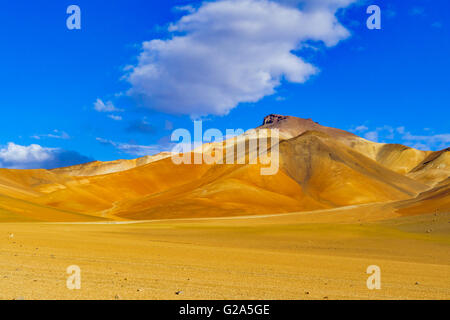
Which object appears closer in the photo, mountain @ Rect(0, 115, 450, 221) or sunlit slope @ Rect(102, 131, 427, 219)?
mountain @ Rect(0, 115, 450, 221)

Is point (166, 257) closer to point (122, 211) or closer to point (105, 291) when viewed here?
point (105, 291)

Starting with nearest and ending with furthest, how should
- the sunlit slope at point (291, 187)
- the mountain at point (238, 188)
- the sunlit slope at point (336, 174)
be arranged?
the mountain at point (238, 188) → the sunlit slope at point (291, 187) → the sunlit slope at point (336, 174)

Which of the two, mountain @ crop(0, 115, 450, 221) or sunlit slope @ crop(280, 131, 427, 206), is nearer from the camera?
mountain @ crop(0, 115, 450, 221)

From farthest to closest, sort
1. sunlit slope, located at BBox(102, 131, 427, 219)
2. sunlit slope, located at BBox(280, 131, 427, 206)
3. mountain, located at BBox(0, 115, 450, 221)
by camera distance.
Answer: sunlit slope, located at BBox(280, 131, 427, 206)
sunlit slope, located at BBox(102, 131, 427, 219)
mountain, located at BBox(0, 115, 450, 221)

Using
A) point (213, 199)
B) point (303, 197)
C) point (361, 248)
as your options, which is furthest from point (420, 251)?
point (303, 197)

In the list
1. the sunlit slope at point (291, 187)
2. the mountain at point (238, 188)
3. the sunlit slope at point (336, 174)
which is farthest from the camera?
the sunlit slope at point (336, 174)

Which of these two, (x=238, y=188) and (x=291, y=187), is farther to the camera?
(x=291, y=187)

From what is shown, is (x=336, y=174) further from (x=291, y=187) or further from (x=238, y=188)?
(x=238, y=188)

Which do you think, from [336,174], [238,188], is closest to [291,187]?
[336,174]

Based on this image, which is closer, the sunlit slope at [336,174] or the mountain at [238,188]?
the mountain at [238,188]

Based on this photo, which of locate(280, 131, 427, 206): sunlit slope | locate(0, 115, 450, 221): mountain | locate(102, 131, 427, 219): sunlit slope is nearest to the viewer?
locate(0, 115, 450, 221): mountain

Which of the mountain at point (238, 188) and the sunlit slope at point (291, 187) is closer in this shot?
the mountain at point (238, 188)

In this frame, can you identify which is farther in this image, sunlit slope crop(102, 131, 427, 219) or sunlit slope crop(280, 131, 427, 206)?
sunlit slope crop(280, 131, 427, 206)
